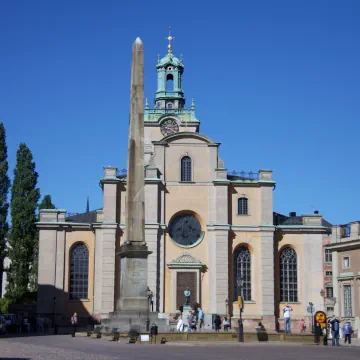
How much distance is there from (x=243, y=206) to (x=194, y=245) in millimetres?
4810

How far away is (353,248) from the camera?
145ft

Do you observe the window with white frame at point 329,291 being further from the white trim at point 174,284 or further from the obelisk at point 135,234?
the obelisk at point 135,234

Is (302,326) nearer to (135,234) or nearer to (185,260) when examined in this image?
(185,260)

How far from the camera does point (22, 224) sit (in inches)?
2387

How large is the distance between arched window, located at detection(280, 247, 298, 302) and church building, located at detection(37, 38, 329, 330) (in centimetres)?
8

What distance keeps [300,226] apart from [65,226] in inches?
695

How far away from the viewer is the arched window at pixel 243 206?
5859 cm

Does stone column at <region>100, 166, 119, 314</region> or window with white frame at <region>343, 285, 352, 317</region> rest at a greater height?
stone column at <region>100, 166, 119, 314</region>

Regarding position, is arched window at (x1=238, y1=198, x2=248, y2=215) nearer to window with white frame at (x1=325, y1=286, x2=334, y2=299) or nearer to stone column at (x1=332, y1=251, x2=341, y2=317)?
stone column at (x1=332, y1=251, x2=341, y2=317)

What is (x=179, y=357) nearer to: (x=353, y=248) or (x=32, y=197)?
(x=353, y=248)

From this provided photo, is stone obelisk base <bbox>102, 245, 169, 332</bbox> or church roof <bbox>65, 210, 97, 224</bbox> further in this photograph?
church roof <bbox>65, 210, 97, 224</bbox>

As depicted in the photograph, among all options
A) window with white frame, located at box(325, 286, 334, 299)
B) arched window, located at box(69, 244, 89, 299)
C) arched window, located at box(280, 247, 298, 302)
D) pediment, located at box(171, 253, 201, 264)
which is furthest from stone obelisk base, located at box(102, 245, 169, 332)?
window with white frame, located at box(325, 286, 334, 299)

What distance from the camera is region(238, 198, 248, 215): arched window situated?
58.6 m

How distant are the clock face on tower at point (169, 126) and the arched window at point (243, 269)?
1567cm
